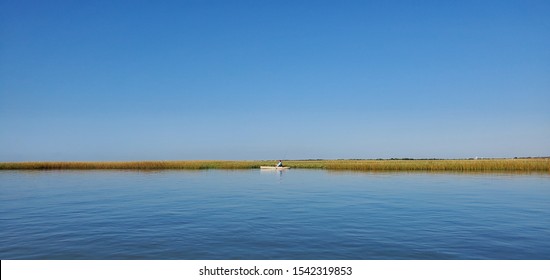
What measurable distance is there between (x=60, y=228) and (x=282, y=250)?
320 inches

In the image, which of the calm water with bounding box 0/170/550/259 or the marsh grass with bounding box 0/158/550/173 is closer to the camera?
the calm water with bounding box 0/170/550/259

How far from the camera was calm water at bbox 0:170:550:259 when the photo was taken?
1078 centimetres

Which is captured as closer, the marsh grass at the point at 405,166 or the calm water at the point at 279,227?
the calm water at the point at 279,227

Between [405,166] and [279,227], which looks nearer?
[279,227]

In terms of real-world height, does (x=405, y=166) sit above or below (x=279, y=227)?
above

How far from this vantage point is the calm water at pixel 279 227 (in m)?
10.8

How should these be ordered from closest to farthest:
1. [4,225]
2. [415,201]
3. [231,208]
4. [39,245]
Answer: [39,245] → [4,225] → [231,208] → [415,201]

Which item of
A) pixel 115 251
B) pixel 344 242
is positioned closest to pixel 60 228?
pixel 115 251

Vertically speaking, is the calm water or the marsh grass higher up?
the marsh grass

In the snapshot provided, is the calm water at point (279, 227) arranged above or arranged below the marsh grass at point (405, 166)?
below

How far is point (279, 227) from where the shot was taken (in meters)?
14.2

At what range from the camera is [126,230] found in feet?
45.4
